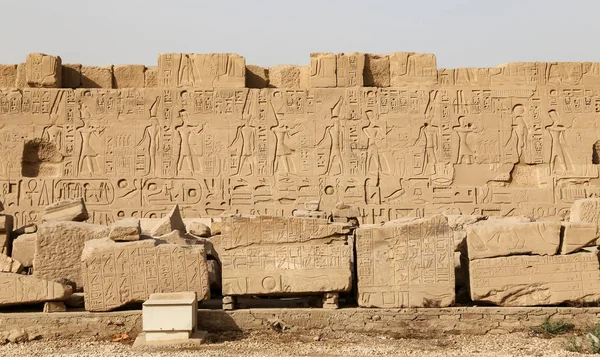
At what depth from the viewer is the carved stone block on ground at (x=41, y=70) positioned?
1277 centimetres

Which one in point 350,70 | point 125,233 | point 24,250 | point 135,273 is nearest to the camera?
point 135,273

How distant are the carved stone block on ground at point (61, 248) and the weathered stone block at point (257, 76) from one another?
224 inches

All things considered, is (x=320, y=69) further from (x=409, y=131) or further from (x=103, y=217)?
(x=103, y=217)

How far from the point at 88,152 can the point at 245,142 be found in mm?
2735

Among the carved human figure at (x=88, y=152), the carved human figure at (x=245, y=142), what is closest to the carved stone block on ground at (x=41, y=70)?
the carved human figure at (x=88, y=152)

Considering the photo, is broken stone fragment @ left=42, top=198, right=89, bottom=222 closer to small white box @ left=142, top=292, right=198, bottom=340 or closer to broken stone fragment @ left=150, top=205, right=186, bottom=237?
broken stone fragment @ left=150, top=205, right=186, bottom=237

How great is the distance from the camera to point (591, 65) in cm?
1321

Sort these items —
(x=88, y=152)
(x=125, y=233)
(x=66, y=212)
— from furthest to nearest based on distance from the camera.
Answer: (x=88, y=152), (x=66, y=212), (x=125, y=233)

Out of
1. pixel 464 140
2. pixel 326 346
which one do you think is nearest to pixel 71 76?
pixel 464 140

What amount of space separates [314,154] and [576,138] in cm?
471

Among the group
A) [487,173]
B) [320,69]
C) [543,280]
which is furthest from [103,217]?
[543,280]

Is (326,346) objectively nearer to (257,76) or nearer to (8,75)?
(257,76)

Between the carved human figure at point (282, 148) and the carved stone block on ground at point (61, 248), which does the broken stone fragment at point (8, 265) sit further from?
the carved human figure at point (282, 148)

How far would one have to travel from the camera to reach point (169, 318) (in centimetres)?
692
